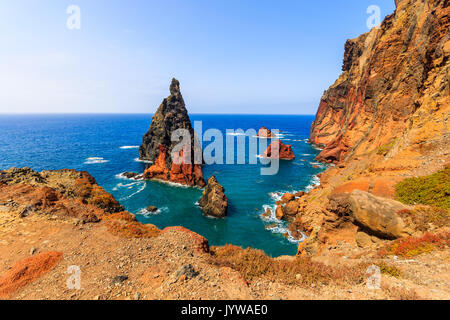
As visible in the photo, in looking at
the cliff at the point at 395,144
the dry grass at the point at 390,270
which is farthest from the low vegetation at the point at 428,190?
the dry grass at the point at 390,270

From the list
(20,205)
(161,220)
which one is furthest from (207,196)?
(20,205)

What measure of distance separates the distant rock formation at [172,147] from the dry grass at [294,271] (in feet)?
123

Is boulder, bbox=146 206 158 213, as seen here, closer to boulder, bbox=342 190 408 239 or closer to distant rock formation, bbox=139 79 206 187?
distant rock formation, bbox=139 79 206 187

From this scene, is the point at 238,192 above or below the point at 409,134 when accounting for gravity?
below

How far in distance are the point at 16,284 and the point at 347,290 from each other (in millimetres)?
13527

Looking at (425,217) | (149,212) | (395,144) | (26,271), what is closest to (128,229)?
(26,271)

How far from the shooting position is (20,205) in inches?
592

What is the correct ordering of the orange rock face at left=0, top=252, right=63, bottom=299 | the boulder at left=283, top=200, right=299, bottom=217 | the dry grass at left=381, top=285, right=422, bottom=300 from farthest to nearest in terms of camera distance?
1. the boulder at left=283, top=200, right=299, bottom=217
2. the orange rock face at left=0, top=252, right=63, bottom=299
3. the dry grass at left=381, top=285, right=422, bottom=300

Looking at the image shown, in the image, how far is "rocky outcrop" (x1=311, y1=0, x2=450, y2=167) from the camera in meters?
18.0

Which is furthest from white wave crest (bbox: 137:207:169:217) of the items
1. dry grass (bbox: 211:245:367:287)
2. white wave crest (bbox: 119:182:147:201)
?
dry grass (bbox: 211:245:367:287)

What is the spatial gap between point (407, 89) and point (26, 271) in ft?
141

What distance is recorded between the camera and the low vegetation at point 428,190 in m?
11.4

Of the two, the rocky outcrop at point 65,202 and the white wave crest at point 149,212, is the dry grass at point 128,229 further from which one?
the white wave crest at point 149,212
